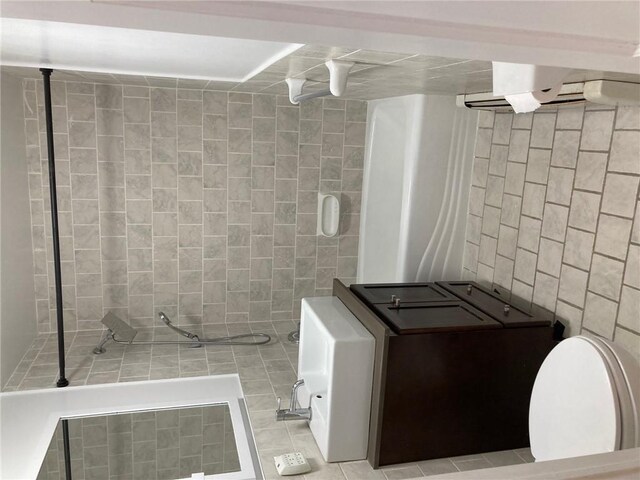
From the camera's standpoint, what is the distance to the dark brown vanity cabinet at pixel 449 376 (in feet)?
6.43

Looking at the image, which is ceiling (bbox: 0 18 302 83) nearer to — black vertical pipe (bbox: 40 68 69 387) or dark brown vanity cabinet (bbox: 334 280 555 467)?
black vertical pipe (bbox: 40 68 69 387)

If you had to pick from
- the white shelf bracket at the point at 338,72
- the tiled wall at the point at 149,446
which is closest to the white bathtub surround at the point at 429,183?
the white shelf bracket at the point at 338,72

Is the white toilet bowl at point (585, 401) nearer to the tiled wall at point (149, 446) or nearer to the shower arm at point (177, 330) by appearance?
the tiled wall at point (149, 446)

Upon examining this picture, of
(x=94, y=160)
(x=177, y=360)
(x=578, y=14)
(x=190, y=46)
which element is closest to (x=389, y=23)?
(x=578, y=14)

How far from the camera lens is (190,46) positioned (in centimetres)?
159

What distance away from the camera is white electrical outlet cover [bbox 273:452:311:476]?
194cm

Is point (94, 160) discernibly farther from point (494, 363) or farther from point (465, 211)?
point (494, 363)

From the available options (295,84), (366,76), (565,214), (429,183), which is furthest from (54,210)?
(565,214)

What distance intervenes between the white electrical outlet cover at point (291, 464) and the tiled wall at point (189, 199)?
57.9 inches

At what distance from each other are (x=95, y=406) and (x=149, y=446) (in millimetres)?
412

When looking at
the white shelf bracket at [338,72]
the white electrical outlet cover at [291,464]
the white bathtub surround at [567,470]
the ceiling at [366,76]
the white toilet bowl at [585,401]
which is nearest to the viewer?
the white bathtub surround at [567,470]

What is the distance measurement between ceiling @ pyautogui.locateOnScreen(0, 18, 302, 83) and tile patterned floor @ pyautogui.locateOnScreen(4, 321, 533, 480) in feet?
→ 4.88

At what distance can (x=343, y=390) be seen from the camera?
200cm

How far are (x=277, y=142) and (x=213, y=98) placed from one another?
0.46 meters
